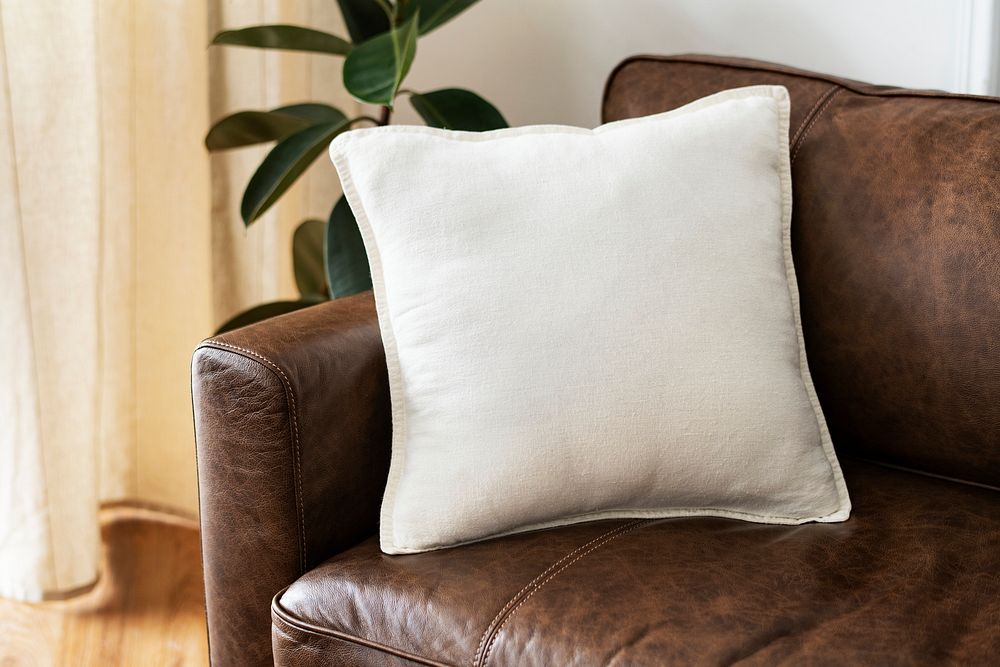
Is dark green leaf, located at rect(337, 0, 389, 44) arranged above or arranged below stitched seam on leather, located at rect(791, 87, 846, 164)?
above

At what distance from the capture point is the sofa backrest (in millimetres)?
1169

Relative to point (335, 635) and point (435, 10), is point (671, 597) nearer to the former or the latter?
point (335, 635)

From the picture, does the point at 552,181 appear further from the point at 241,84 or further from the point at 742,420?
the point at 241,84

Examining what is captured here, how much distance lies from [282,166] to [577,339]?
2.17ft

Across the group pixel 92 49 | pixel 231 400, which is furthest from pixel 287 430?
pixel 92 49

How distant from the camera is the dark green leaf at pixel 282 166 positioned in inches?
58.4

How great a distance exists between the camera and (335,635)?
972 millimetres

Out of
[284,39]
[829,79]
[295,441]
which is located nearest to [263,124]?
[284,39]

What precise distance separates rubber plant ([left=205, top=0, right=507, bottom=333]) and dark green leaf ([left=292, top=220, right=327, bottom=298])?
0.08m

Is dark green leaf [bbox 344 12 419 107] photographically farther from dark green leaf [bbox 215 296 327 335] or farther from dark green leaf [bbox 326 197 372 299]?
dark green leaf [bbox 215 296 327 335]

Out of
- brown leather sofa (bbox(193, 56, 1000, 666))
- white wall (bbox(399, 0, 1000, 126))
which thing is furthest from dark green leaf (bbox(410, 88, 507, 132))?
white wall (bbox(399, 0, 1000, 126))

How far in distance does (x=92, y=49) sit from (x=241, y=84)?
0.32 metres

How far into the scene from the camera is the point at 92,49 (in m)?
1.62

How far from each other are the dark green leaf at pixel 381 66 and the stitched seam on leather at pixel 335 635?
650 mm
